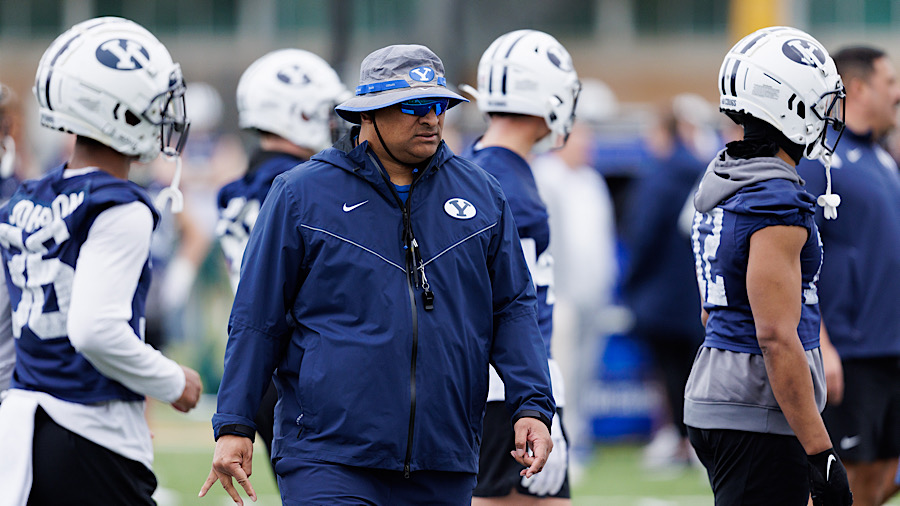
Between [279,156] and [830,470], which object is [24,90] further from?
[830,470]

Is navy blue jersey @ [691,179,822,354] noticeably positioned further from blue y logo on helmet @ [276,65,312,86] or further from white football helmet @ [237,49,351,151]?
blue y logo on helmet @ [276,65,312,86]

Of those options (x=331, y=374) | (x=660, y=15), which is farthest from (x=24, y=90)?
(x=331, y=374)

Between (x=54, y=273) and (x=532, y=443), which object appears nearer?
(x=532, y=443)

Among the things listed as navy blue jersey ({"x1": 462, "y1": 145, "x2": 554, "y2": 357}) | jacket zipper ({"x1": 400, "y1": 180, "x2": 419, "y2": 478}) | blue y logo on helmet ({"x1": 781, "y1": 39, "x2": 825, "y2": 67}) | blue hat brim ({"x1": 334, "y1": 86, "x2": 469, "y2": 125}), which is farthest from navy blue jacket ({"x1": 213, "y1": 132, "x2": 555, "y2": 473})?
blue y logo on helmet ({"x1": 781, "y1": 39, "x2": 825, "y2": 67})

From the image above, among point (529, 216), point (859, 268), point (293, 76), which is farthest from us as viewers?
point (293, 76)

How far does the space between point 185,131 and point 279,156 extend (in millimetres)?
1141

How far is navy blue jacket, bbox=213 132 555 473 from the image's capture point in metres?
3.76

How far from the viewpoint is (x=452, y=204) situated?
13.0 ft

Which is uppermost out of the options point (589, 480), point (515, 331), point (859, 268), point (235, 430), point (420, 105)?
point (420, 105)

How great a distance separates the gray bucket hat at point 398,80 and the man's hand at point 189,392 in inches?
43.9

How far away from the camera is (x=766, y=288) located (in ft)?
13.2

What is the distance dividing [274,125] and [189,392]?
185 centimetres

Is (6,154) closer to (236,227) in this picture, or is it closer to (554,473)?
(236,227)

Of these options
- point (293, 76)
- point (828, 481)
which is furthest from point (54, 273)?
point (828, 481)
